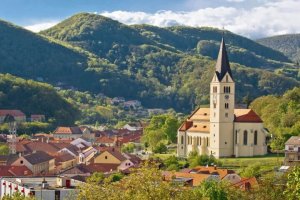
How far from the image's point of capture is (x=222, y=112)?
93.7 m

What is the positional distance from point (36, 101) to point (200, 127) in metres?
88.4

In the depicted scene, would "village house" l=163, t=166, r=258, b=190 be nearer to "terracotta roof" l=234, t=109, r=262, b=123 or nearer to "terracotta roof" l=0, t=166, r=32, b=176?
"terracotta roof" l=0, t=166, r=32, b=176

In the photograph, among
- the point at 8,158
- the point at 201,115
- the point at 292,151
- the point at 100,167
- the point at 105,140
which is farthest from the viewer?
the point at 105,140

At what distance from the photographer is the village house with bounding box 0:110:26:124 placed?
163 m

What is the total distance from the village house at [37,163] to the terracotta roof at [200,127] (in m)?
18.7

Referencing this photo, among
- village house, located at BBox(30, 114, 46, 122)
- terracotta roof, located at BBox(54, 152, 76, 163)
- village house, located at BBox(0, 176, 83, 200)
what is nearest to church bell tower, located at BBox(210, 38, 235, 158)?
terracotta roof, located at BBox(54, 152, 76, 163)

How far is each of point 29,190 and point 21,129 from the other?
9975 cm

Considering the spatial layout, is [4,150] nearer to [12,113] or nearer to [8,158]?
[8,158]

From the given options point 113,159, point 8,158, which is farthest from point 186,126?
point 8,158

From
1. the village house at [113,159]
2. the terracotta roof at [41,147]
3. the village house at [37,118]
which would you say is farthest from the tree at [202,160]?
the village house at [37,118]

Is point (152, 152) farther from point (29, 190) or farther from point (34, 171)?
point (29, 190)

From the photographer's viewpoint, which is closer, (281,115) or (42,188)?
(42,188)

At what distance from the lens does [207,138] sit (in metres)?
94.9

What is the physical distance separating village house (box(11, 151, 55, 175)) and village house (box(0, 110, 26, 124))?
73488mm
